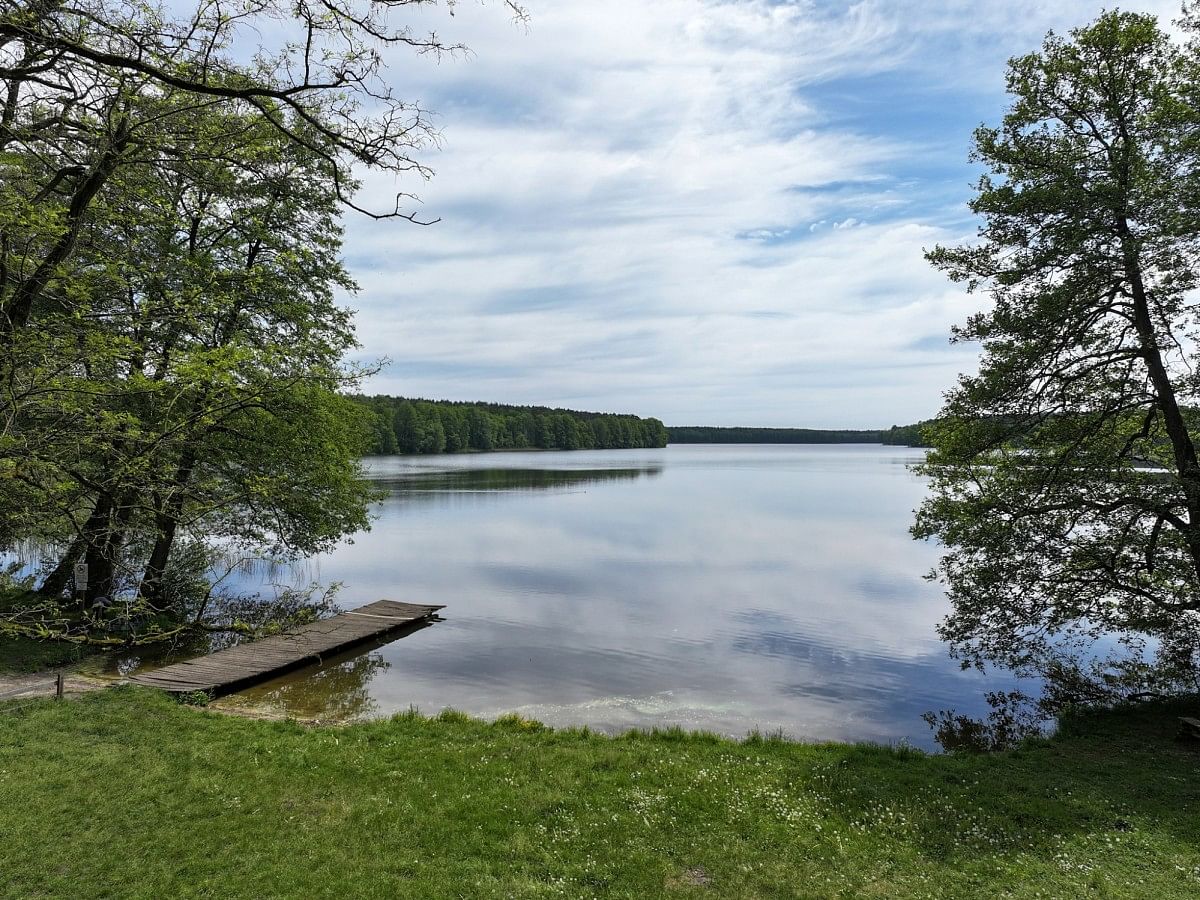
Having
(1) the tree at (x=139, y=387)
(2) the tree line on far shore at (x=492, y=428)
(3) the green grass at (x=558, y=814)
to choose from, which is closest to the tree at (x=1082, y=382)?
(3) the green grass at (x=558, y=814)

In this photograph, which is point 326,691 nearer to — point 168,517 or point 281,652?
point 281,652

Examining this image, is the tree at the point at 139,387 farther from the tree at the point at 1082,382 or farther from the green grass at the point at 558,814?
the tree at the point at 1082,382

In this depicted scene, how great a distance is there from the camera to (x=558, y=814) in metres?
7.34

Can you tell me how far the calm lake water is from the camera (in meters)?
13.3

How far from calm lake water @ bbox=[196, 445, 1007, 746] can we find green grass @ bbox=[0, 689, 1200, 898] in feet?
9.96

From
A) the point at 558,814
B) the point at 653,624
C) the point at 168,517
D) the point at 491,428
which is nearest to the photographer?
the point at 168,517

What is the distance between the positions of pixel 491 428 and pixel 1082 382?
12577 cm

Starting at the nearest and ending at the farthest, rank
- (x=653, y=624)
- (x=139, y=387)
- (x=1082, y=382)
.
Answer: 1. (x=139, y=387)
2. (x=1082, y=382)
3. (x=653, y=624)

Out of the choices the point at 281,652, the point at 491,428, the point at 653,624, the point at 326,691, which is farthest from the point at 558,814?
the point at 491,428

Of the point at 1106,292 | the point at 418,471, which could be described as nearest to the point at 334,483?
the point at 1106,292

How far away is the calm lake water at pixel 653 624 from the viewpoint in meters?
13.3

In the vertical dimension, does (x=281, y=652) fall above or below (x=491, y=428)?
below

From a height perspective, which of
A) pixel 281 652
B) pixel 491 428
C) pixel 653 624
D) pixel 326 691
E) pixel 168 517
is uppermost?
pixel 491 428

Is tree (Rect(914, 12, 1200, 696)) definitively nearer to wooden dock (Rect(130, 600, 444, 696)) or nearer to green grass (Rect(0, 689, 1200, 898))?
green grass (Rect(0, 689, 1200, 898))
